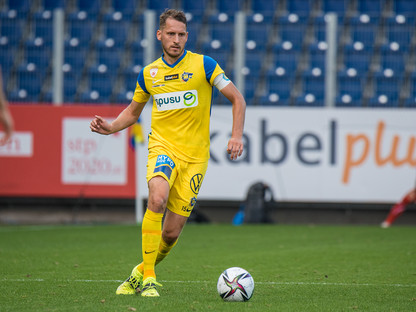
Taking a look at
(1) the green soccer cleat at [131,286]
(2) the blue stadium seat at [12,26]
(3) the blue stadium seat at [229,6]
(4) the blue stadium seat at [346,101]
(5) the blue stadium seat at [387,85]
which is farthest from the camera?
(3) the blue stadium seat at [229,6]

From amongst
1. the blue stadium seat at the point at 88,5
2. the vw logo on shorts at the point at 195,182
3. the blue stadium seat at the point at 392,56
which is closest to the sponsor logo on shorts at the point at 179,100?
the vw logo on shorts at the point at 195,182

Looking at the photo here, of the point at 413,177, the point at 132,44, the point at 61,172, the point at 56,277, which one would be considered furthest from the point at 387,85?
the point at 56,277

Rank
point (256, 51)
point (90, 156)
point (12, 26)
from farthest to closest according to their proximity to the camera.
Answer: point (12, 26), point (256, 51), point (90, 156)

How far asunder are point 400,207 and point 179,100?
10.2 meters

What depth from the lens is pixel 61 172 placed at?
16812mm

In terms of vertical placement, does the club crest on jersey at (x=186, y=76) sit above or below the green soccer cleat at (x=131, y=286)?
above

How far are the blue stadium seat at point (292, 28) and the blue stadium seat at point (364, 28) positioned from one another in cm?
120

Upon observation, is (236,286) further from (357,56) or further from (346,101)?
(357,56)

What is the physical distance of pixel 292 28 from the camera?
1936 centimetres

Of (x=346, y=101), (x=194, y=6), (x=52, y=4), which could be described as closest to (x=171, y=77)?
(x=346, y=101)

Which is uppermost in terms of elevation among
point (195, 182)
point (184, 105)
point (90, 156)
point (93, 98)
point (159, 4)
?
point (159, 4)

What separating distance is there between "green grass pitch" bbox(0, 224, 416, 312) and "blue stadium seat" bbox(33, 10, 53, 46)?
634 centimetres

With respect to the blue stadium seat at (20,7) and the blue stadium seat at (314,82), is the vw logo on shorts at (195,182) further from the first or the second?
the blue stadium seat at (20,7)

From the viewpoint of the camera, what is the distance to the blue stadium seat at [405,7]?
20.5 metres
